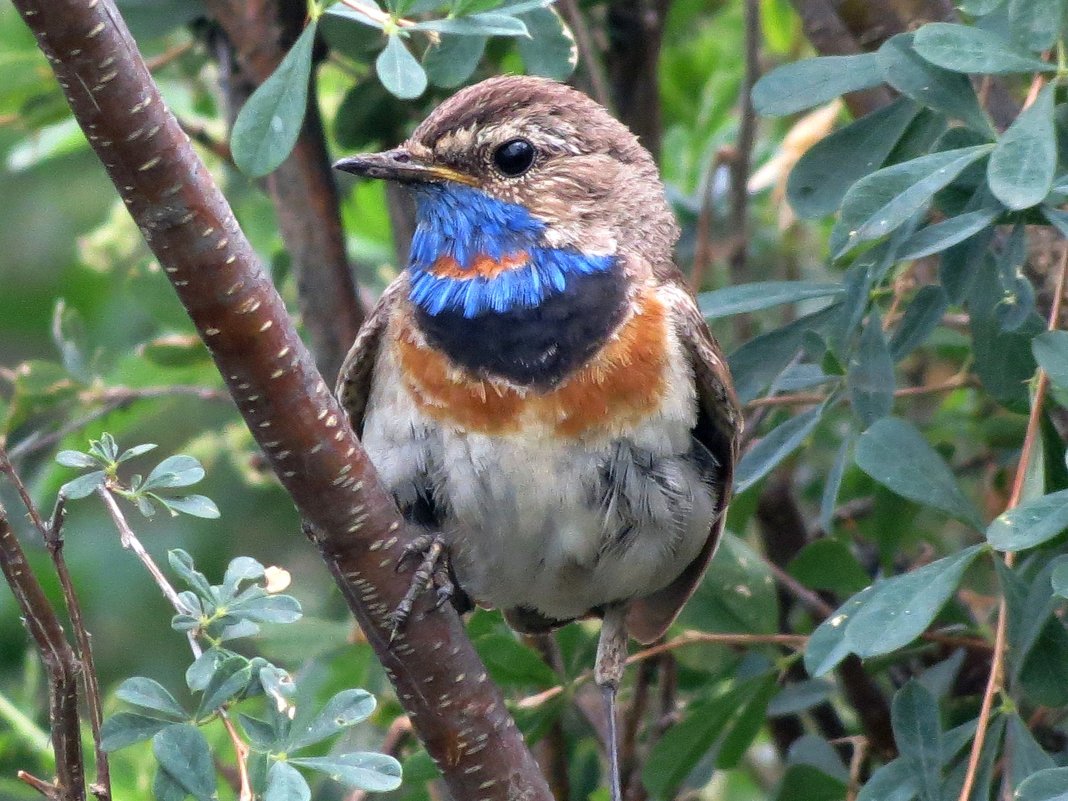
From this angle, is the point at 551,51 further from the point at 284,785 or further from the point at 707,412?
the point at 284,785

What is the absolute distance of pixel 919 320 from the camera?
3.31 meters

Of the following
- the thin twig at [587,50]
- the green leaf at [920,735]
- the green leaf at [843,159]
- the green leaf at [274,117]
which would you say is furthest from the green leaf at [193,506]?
the thin twig at [587,50]

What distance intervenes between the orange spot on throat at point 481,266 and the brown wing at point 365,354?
15 cm

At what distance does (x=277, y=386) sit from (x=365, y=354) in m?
1.31

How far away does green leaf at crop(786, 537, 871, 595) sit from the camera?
3.92 m

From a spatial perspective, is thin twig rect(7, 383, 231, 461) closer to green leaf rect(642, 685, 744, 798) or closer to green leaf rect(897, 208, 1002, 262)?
green leaf rect(642, 685, 744, 798)

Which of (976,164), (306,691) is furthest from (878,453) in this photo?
(306,691)

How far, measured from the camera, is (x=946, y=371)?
203 inches

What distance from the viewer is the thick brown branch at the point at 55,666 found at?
2.35 metres

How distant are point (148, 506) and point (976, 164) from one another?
1751 millimetres

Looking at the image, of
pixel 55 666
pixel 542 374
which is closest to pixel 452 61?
pixel 542 374

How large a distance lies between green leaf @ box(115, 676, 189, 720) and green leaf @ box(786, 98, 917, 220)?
6.04ft

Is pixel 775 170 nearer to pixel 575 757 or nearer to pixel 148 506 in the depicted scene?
pixel 575 757

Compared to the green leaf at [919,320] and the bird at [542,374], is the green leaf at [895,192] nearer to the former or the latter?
the green leaf at [919,320]
